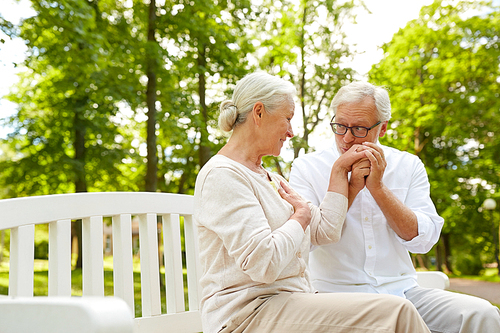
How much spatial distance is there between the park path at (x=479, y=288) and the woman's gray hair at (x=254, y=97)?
1193 cm

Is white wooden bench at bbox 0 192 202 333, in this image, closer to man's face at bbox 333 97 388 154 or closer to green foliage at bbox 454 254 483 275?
man's face at bbox 333 97 388 154

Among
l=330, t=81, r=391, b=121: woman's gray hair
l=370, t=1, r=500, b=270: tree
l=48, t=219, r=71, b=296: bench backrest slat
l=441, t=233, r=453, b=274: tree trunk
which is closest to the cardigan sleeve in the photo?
l=48, t=219, r=71, b=296: bench backrest slat


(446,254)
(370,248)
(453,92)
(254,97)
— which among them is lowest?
(446,254)

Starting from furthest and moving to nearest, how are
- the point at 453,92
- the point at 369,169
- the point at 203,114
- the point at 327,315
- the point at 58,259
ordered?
1. the point at 453,92
2. the point at 203,114
3. the point at 369,169
4. the point at 58,259
5. the point at 327,315

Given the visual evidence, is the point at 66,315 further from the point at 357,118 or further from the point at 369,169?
the point at 357,118

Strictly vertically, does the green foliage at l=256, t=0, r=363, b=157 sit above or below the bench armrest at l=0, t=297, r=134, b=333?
above

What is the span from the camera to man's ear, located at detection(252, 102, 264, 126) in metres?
2.07

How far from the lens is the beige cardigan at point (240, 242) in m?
1.69

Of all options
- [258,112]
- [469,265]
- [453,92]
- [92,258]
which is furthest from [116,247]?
[469,265]

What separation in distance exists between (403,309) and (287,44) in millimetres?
9887

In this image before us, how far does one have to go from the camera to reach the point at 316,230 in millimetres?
2242

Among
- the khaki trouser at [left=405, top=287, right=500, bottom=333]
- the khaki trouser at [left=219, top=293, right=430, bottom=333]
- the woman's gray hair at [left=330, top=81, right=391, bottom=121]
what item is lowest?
the khaki trouser at [left=405, top=287, right=500, bottom=333]

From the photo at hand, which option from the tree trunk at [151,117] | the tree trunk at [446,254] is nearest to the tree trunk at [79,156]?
the tree trunk at [151,117]

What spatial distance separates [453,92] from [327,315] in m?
17.3
